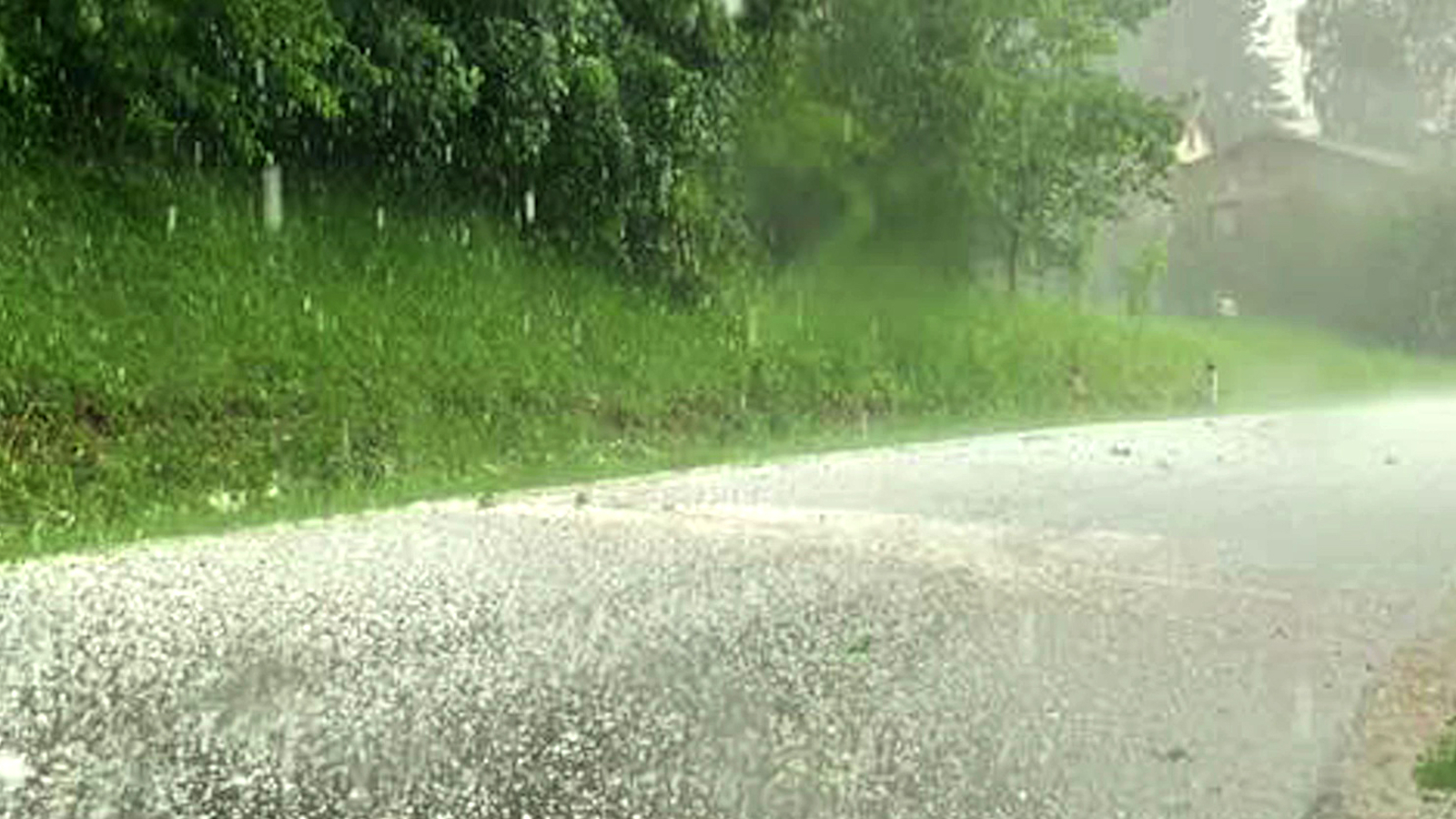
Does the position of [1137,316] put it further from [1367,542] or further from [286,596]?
[286,596]

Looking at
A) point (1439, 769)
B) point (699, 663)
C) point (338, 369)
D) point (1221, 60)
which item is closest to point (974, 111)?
point (338, 369)

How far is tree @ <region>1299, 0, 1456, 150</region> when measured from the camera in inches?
3570

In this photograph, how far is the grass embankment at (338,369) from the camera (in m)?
12.9

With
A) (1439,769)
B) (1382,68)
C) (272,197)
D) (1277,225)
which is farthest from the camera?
(1382,68)

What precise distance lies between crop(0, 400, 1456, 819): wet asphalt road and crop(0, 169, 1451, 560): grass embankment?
6.90 feet

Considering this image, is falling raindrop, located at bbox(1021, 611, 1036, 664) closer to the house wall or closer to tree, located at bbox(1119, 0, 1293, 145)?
the house wall

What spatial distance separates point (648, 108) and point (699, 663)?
13864mm

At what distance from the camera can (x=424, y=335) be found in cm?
1777

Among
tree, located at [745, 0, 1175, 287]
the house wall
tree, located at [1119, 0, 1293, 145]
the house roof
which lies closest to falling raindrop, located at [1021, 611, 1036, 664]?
tree, located at [745, 0, 1175, 287]

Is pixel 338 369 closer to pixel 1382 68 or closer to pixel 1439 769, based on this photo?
pixel 1439 769

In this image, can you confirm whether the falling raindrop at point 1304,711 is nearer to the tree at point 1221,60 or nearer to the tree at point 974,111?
the tree at point 974,111

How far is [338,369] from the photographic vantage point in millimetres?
16016

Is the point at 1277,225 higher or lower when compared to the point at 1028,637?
higher

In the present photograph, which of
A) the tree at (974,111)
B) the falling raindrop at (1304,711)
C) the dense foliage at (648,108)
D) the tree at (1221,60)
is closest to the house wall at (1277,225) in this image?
the tree at (1221,60)
